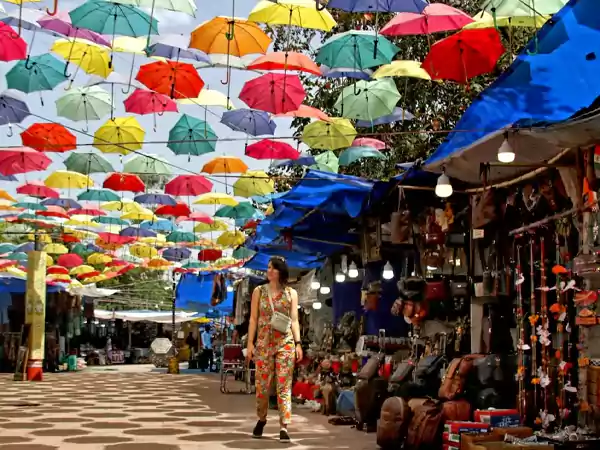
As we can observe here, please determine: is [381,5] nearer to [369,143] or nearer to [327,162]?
[369,143]

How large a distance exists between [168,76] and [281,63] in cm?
167

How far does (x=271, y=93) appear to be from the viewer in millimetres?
11266

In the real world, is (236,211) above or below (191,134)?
below

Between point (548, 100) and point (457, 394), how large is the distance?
109 inches

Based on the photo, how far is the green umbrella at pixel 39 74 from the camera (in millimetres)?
11297

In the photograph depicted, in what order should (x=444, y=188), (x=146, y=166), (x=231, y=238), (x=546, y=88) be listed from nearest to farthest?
(x=546, y=88)
(x=444, y=188)
(x=146, y=166)
(x=231, y=238)

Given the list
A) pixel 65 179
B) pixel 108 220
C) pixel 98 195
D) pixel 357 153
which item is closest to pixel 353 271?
pixel 357 153

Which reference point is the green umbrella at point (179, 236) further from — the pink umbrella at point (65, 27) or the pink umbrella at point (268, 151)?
the pink umbrella at point (65, 27)

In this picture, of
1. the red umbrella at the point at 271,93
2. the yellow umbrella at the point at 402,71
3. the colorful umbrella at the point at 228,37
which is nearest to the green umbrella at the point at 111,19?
the colorful umbrella at the point at 228,37

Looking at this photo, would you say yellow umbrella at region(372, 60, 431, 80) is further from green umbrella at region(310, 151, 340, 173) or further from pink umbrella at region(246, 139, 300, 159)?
green umbrella at region(310, 151, 340, 173)

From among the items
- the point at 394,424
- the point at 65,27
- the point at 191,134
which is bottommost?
the point at 394,424

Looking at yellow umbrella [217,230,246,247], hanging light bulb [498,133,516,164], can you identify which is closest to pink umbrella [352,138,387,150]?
yellow umbrella [217,230,246,247]

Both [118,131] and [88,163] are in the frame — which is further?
[88,163]

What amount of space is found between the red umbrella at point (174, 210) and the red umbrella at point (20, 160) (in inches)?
169
